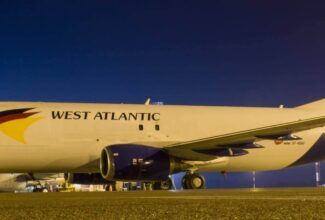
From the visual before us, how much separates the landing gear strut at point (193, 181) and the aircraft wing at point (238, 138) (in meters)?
1.00

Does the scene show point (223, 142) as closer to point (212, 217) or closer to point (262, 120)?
point (262, 120)

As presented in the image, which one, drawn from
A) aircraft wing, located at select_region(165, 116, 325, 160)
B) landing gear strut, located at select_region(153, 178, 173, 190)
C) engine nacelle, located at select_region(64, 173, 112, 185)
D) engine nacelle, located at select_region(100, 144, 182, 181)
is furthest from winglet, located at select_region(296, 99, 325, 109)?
engine nacelle, located at select_region(64, 173, 112, 185)

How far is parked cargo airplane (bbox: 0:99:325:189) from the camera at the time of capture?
64.8ft

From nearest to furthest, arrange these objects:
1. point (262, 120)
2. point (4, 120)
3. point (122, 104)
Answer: point (4, 120), point (122, 104), point (262, 120)

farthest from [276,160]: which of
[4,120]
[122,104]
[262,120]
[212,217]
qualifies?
[212,217]

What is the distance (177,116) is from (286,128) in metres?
4.71

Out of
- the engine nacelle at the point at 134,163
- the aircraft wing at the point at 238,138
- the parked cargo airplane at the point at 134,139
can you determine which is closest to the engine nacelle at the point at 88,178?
the parked cargo airplane at the point at 134,139

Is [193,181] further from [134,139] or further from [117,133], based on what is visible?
[117,133]

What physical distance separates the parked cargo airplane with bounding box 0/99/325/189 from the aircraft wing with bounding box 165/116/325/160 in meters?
0.04

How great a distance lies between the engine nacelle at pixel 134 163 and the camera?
19.2 metres

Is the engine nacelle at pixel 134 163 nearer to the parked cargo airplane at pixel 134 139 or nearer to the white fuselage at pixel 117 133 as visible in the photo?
the parked cargo airplane at pixel 134 139

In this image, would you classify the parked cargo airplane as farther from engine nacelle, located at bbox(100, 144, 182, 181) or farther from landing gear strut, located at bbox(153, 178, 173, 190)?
landing gear strut, located at bbox(153, 178, 173, 190)

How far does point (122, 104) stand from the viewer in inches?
886

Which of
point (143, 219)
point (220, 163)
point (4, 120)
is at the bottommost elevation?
point (143, 219)
